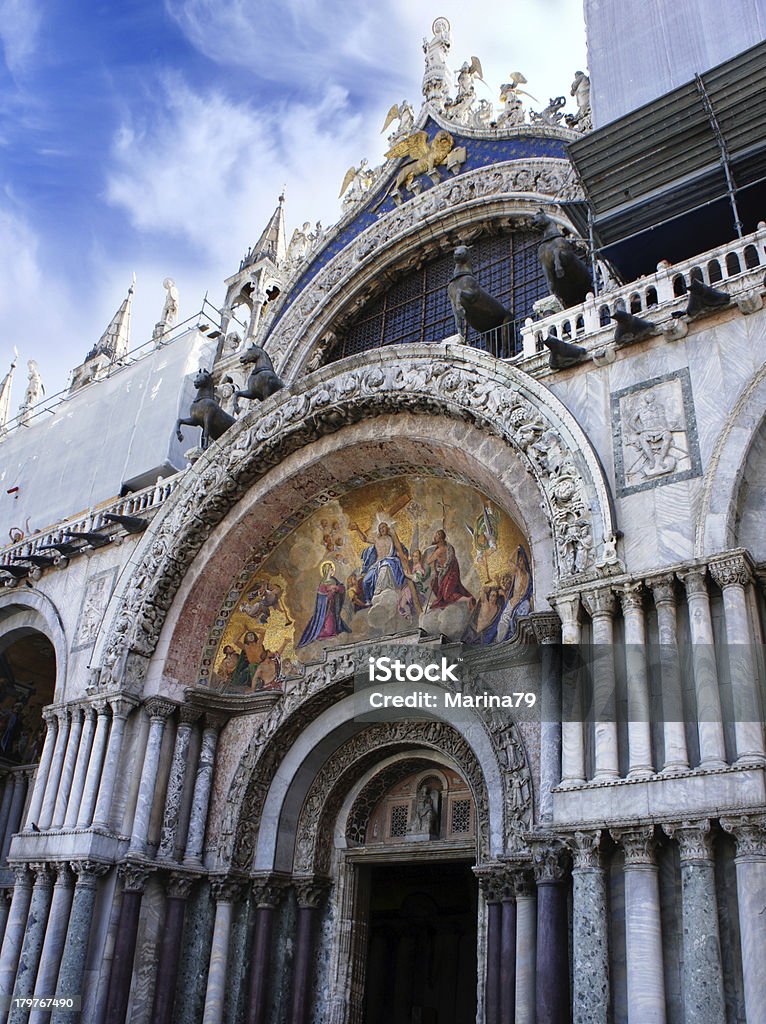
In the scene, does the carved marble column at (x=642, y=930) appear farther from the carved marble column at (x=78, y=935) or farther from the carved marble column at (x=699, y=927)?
the carved marble column at (x=78, y=935)

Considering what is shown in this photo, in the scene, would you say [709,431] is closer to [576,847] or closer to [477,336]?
[576,847]

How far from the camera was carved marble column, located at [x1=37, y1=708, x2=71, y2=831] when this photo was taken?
12.4 metres

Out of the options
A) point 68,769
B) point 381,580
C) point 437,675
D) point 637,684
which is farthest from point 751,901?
point 68,769

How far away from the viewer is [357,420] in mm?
12328

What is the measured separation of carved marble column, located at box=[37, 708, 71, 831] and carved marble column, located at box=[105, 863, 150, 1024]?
154 cm

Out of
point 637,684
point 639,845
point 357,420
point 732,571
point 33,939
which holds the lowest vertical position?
point 33,939

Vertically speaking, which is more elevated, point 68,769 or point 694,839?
point 68,769

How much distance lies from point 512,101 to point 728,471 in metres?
10.4

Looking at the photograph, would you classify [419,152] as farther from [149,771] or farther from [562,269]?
[149,771]

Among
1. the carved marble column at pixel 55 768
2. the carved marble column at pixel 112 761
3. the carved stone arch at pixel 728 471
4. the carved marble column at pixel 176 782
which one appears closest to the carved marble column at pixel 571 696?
the carved stone arch at pixel 728 471

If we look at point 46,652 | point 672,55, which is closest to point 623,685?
point 672,55

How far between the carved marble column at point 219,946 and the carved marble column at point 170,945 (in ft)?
1.25

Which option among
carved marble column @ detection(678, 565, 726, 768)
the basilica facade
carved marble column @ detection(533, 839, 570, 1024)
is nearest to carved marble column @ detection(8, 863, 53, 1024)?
the basilica facade

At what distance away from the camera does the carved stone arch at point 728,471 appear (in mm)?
8242
